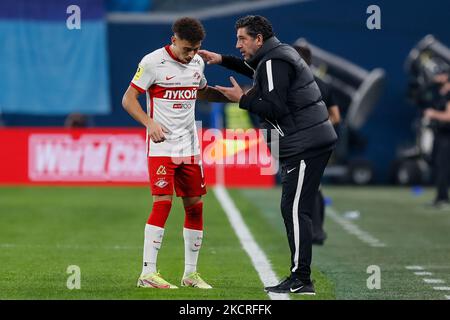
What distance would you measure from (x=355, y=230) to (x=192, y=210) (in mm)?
6428

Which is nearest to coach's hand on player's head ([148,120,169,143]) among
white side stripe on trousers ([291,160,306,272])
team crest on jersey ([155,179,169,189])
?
team crest on jersey ([155,179,169,189])

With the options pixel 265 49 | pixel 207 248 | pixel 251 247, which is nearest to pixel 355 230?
pixel 251 247

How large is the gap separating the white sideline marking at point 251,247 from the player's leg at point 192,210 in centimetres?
68

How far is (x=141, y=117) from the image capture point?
9.29 m

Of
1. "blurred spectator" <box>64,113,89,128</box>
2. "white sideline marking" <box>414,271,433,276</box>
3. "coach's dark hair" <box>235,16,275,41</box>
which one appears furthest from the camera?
"blurred spectator" <box>64,113,89,128</box>

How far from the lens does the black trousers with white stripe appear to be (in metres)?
9.26

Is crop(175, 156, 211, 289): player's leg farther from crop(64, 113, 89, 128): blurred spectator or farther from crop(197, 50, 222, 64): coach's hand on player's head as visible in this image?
crop(64, 113, 89, 128): blurred spectator

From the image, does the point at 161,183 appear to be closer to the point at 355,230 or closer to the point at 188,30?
the point at 188,30

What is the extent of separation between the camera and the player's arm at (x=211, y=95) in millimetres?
9812

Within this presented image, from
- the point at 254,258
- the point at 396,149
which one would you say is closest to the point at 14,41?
the point at 396,149

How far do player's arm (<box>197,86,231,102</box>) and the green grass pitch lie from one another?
1501 millimetres

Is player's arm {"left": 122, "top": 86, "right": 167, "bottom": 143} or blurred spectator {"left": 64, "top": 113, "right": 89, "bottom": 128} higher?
player's arm {"left": 122, "top": 86, "right": 167, "bottom": 143}

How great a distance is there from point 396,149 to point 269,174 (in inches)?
170
